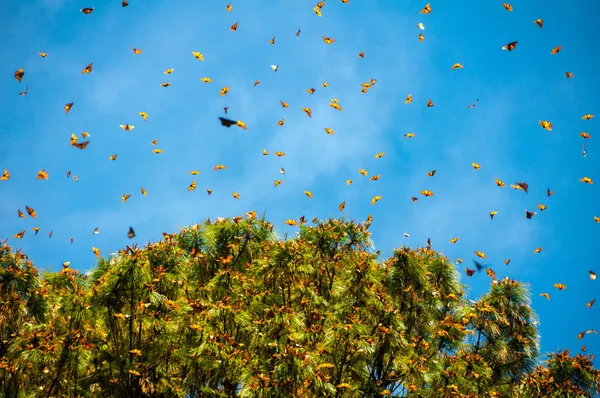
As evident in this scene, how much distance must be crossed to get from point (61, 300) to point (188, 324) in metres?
2.48

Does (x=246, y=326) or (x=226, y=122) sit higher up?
(x=226, y=122)

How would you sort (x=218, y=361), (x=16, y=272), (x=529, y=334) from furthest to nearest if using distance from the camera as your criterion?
(x=529, y=334) → (x=16, y=272) → (x=218, y=361)

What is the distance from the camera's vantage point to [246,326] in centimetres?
743

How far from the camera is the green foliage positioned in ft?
22.6

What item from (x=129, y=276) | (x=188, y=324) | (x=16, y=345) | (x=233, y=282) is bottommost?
(x=16, y=345)

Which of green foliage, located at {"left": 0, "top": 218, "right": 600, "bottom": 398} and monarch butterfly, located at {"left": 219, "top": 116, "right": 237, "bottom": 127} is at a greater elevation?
monarch butterfly, located at {"left": 219, "top": 116, "right": 237, "bottom": 127}

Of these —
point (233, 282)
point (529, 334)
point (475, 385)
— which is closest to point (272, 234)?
point (233, 282)

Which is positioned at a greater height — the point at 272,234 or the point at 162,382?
the point at 272,234

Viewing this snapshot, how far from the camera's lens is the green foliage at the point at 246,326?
6.89m

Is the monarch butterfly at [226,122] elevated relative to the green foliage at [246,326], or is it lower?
elevated

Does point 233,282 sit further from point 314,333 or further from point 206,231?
point 206,231

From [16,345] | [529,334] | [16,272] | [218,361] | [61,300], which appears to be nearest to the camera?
[218,361]

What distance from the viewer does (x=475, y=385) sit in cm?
837

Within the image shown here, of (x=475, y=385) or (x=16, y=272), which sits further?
(x=16, y=272)
